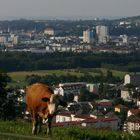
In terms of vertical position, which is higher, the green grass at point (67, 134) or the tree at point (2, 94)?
the green grass at point (67, 134)

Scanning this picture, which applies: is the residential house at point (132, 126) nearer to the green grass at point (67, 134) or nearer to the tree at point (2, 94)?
the tree at point (2, 94)

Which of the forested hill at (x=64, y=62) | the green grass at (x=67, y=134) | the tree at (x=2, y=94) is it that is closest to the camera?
the green grass at (x=67, y=134)

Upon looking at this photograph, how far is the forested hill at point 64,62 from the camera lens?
72312mm

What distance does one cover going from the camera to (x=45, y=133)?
7.53m

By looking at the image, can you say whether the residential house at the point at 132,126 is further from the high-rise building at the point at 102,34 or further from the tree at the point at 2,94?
the high-rise building at the point at 102,34

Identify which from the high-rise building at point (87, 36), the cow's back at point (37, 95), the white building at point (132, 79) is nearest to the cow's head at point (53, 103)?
the cow's back at point (37, 95)

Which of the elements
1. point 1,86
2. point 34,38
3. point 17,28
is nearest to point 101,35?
point 34,38

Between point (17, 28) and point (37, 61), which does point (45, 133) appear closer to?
point (37, 61)

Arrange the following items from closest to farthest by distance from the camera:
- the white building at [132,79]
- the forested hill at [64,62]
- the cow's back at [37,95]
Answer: the cow's back at [37,95]
the white building at [132,79]
the forested hill at [64,62]

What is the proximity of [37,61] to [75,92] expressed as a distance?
20.0 m

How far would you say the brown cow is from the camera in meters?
7.18

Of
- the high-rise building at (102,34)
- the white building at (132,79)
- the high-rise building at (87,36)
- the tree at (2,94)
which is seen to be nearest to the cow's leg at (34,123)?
the tree at (2,94)

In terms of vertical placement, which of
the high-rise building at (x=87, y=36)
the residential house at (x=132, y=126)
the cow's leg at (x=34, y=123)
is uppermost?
the cow's leg at (x=34, y=123)

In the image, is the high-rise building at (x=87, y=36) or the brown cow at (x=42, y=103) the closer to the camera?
the brown cow at (x=42, y=103)
